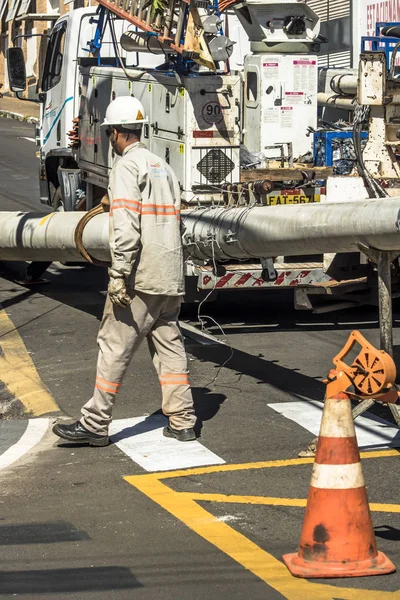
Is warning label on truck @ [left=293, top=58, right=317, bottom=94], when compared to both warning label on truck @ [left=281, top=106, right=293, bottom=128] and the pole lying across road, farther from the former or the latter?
the pole lying across road

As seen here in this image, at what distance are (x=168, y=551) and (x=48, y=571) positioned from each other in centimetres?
58

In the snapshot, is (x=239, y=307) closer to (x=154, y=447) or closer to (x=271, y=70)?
(x=271, y=70)

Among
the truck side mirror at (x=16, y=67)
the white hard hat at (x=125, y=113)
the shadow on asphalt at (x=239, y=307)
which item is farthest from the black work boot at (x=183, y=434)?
the truck side mirror at (x=16, y=67)

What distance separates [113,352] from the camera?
23.7 ft

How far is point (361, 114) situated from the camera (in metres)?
10.1

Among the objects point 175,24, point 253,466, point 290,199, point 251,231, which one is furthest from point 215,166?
point 253,466

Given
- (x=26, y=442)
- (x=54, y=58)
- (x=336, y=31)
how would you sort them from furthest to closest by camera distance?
(x=336, y=31), (x=54, y=58), (x=26, y=442)

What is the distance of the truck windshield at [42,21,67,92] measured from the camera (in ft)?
51.4

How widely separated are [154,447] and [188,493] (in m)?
0.98

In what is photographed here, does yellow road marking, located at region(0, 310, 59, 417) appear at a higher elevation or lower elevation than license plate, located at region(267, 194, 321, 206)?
lower

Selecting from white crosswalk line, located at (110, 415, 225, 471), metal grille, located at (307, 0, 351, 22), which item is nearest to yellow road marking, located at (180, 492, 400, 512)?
white crosswalk line, located at (110, 415, 225, 471)

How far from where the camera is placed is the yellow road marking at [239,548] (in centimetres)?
492

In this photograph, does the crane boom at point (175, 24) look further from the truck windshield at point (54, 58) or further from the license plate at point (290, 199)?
the truck windshield at point (54, 58)

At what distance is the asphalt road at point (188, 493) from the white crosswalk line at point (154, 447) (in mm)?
61
